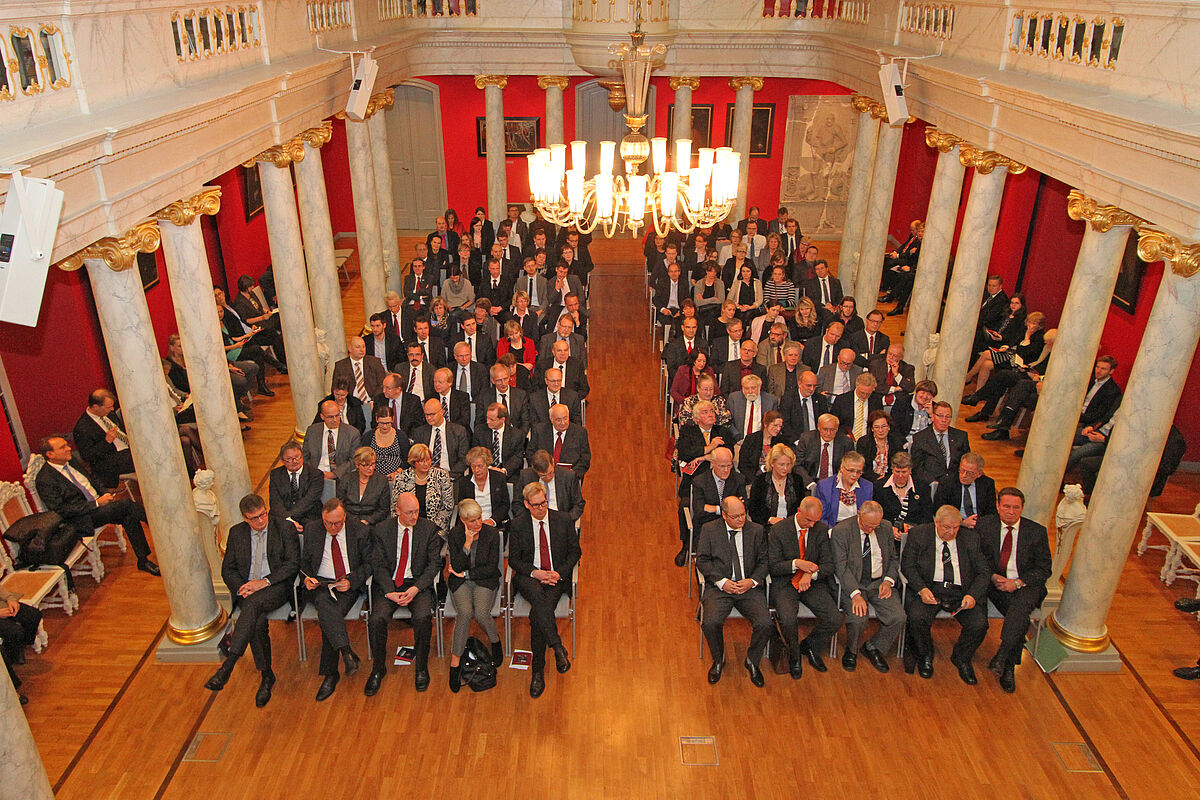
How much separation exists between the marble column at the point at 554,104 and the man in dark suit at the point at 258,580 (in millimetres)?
10146

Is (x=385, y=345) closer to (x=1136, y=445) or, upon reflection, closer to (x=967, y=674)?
(x=967, y=674)

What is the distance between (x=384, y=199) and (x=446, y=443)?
7.74 metres

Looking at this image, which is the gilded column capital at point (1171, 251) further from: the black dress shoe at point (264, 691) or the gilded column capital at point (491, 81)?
the gilded column capital at point (491, 81)

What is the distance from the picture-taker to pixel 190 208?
6797mm

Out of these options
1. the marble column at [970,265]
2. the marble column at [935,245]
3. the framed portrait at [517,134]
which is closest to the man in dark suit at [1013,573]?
the marble column at [970,265]

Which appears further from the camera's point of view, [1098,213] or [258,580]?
[258,580]

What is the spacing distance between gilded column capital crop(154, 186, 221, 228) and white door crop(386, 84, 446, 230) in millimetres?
11737

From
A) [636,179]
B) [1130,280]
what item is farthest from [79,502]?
[1130,280]

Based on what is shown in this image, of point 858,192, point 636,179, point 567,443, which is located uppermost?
point 636,179

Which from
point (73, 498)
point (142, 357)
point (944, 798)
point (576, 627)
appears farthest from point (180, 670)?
point (944, 798)

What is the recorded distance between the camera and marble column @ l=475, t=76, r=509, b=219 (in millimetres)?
15469

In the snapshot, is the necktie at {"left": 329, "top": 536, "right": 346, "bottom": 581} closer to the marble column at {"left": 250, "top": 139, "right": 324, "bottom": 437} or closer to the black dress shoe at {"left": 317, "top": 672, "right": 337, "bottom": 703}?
the black dress shoe at {"left": 317, "top": 672, "right": 337, "bottom": 703}

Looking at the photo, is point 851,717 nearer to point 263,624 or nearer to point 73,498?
point 263,624

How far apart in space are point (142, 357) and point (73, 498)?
2.53 meters
